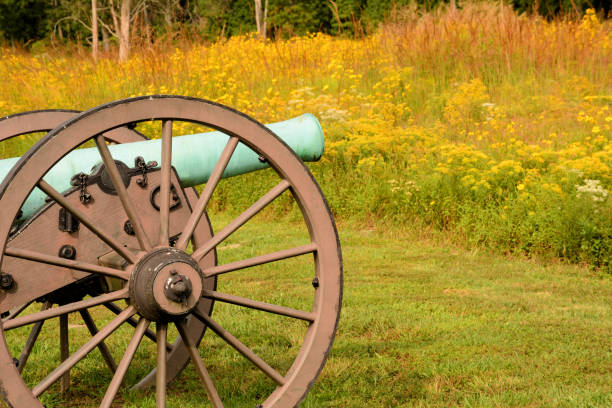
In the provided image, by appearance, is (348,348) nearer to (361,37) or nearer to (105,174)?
(105,174)

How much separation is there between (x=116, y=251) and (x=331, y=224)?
0.82 metres

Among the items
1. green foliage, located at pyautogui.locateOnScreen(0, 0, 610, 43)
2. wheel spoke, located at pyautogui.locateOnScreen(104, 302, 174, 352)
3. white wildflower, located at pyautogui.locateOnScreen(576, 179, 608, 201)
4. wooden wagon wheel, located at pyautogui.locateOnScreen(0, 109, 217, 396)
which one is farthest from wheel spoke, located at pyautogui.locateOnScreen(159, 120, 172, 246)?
green foliage, located at pyautogui.locateOnScreen(0, 0, 610, 43)

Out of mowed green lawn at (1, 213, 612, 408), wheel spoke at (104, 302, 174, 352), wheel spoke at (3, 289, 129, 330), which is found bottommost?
mowed green lawn at (1, 213, 612, 408)

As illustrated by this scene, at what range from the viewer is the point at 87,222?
2738mm

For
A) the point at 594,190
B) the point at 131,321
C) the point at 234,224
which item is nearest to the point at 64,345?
the point at 131,321

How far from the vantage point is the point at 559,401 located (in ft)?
12.0

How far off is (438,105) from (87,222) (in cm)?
723

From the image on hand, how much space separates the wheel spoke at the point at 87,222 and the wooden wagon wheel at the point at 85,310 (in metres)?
0.76

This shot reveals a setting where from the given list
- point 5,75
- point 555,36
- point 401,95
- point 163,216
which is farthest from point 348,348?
point 5,75

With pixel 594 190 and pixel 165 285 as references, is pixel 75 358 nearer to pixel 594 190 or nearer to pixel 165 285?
pixel 165 285

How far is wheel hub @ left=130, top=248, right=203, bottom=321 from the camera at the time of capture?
2.80 m

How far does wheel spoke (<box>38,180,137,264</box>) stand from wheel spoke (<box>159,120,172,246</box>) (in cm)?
14

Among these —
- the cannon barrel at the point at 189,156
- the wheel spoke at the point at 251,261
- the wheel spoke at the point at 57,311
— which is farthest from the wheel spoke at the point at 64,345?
the wheel spoke at the point at 251,261

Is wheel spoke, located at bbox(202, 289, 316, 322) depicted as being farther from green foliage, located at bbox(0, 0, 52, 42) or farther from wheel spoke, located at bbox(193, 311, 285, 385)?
green foliage, located at bbox(0, 0, 52, 42)
